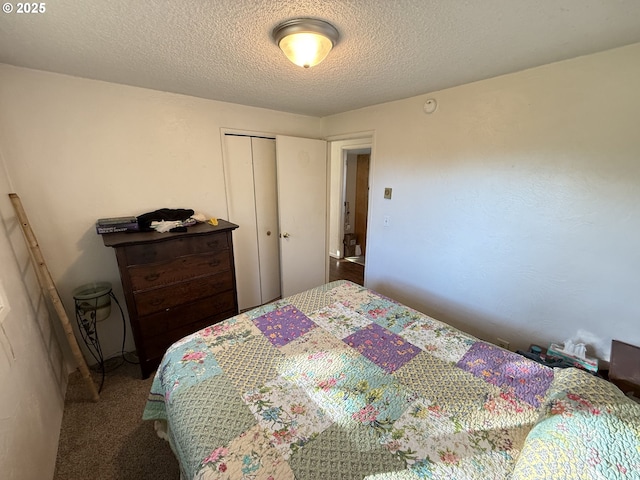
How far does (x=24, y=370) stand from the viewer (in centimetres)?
125

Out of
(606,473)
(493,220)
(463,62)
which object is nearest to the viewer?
(606,473)

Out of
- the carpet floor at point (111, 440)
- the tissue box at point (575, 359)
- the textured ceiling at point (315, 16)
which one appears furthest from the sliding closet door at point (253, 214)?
the tissue box at point (575, 359)

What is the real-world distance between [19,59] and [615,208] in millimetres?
3538

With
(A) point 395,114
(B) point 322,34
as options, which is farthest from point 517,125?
(B) point 322,34

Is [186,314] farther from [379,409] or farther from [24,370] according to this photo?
[379,409]

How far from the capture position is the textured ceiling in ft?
3.33

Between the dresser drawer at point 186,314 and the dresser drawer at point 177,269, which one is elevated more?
the dresser drawer at point 177,269

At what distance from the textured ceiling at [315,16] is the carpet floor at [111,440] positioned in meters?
2.15

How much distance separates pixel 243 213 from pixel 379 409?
2271mm

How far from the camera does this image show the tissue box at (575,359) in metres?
1.53

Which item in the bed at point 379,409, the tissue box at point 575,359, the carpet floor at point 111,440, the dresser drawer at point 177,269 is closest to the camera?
the bed at point 379,409

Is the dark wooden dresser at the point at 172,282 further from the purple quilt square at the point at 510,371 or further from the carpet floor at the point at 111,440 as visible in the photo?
the purple quilt square at the point at 510,371

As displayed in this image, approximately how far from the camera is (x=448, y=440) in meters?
0.86

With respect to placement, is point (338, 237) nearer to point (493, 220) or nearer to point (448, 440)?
point (493, 220)
